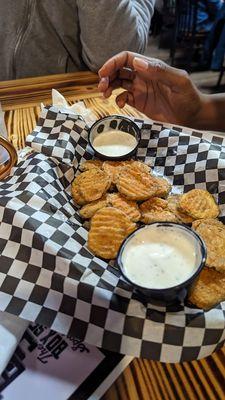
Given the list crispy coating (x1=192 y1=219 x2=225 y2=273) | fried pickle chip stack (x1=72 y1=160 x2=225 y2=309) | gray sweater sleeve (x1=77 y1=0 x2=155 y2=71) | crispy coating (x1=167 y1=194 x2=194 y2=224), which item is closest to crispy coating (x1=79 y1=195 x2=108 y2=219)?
fried pickle chip stack (x1=72 y1=160 x2=225 y2=309)

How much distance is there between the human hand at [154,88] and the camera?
75.0 inches

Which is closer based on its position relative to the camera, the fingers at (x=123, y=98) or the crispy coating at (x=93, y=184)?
the crispy coating at (x=93, y=184)

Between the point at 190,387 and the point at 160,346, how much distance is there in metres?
0.13

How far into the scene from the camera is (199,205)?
4.88 ft

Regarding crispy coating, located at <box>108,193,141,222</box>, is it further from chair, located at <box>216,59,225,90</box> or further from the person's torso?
chair, located at <box>216,59,225,90</box>

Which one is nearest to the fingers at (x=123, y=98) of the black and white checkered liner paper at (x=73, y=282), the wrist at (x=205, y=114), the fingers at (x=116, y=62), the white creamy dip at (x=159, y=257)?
the fingers at (x=116, y=62)

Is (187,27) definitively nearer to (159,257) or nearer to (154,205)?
(154,205)

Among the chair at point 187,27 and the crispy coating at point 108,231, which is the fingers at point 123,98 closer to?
the crispy coating at point 108,231

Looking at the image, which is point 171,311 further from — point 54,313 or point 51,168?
point 51,168

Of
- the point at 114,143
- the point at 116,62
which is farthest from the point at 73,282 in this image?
the point at 116,62

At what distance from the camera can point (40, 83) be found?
241 centimetres

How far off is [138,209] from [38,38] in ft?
4.88

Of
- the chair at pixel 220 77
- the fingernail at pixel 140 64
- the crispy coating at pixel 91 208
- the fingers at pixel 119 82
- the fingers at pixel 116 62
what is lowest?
the chair at pixel 220 77

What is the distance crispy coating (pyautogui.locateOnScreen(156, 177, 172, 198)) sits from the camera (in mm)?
1610
